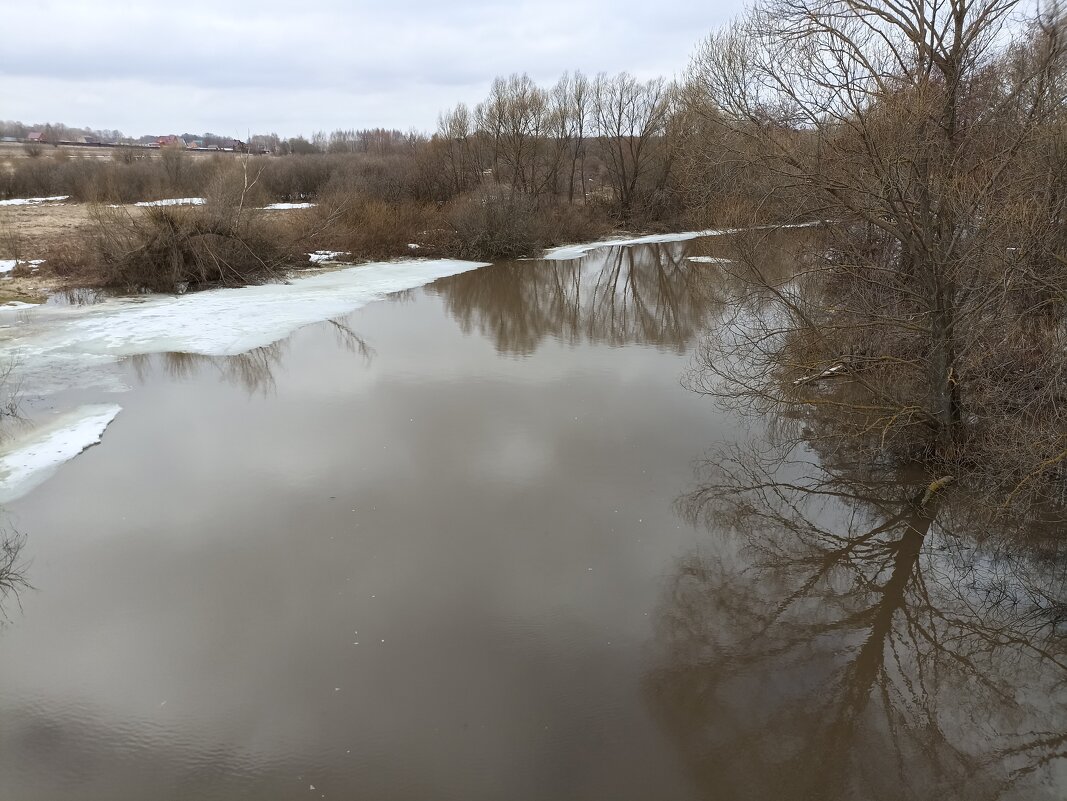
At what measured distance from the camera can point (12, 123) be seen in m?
97.9

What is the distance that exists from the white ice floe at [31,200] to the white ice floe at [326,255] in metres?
20.0

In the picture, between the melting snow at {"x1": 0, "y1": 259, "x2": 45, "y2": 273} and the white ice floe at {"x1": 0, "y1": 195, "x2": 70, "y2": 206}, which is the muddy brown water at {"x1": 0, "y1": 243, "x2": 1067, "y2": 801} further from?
the white ice floe at {"x1": 0, "y1": 195, "x2": 70, "y2": 206}

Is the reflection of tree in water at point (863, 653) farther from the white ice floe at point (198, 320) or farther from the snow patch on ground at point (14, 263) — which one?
the snow patch on ground at point (14, 263)

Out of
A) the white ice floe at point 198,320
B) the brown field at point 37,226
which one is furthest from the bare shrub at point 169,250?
the brown field at point 37,226

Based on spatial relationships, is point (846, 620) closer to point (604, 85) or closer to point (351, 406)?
point (351, 406)

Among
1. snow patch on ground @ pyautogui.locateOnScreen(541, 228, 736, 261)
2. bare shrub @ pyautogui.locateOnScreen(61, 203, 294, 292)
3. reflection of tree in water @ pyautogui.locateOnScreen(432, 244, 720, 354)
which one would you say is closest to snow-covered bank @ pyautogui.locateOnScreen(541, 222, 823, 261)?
snow patch on ground @ pyautogui.locateOnScreen(541, 228, 736, 261)

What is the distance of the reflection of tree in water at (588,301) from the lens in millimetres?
14641

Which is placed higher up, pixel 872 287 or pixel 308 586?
pixel 872 287

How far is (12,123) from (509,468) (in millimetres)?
124336

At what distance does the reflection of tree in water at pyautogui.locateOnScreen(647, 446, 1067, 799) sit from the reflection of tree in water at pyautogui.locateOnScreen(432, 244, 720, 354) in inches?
231

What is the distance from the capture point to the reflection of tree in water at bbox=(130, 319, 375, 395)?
36.1 ft

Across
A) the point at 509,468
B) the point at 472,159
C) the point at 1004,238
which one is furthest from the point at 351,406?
the point at 472,159

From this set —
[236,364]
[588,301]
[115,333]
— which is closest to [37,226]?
[115,333]

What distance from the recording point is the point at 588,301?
1844 cm
